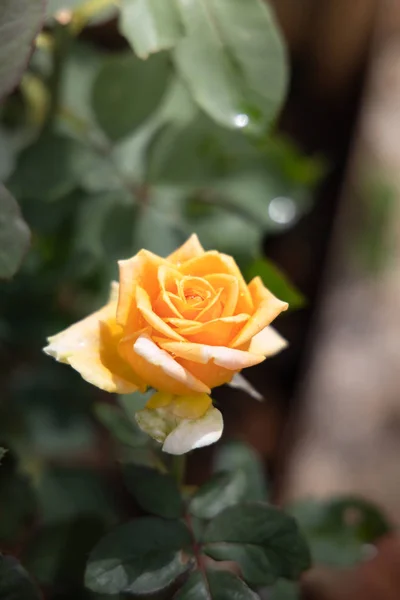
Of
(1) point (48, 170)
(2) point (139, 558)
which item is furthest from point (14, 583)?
(1) point (48, 170)

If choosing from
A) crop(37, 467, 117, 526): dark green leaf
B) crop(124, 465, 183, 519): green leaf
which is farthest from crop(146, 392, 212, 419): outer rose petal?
crop(37, 467, 117, 526): dark green leaf

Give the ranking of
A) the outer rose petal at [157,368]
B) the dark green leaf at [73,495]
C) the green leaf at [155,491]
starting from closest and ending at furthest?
the outer rose petal at [157,368] < the green leaf at [155,491] < the dark green leaf at [73,495]

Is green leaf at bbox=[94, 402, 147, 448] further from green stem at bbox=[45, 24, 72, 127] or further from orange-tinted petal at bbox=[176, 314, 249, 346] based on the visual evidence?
green stem at bbox=[45, 24, 72, 127]

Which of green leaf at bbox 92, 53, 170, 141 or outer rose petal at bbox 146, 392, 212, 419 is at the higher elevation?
green leaf at bbox 92, 53, 170, 141

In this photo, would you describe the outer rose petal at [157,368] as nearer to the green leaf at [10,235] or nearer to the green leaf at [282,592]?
the green leaf at [10,235]

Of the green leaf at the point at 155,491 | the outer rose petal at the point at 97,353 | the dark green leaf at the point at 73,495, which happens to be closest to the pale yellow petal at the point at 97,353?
the outer rose petal at the point at 97,353

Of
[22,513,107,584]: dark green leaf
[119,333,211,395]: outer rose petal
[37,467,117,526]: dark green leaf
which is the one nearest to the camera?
[119,333,211,395]: outer rose petal
